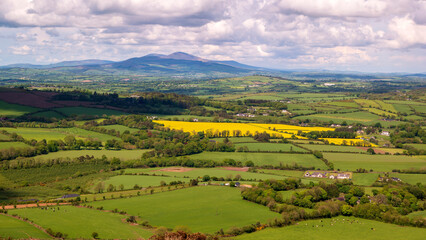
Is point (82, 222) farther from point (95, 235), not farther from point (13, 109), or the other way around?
point (13, 109)

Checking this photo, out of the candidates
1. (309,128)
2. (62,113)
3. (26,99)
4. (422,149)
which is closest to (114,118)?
(62,113)

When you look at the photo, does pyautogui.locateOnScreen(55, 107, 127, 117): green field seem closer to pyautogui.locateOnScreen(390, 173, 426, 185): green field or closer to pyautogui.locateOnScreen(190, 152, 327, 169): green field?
pyautogui.locateOnScreen(190, 152, 327, 169): green field

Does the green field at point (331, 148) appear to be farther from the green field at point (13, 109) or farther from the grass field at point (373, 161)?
the green field at point (13, 109)

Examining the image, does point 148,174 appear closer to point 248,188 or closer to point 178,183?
point 178,183

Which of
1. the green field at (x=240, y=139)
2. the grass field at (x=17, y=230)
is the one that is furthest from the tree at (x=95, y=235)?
the green field at (x=240, y=139)

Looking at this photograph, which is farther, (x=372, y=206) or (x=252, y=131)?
(x=252, y=131)

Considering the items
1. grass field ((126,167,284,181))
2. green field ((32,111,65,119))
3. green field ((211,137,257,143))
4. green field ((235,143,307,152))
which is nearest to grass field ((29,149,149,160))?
grass field ((126,167,284,181))
